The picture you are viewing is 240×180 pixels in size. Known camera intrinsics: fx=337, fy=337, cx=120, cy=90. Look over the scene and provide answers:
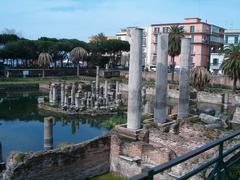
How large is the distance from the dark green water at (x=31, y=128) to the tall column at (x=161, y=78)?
7004 mm

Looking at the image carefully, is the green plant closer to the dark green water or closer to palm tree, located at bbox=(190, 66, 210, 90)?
the dark green water

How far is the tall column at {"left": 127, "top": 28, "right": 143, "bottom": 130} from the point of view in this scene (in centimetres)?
1906

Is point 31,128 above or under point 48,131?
under

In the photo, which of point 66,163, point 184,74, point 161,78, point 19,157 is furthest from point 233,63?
point 19,157

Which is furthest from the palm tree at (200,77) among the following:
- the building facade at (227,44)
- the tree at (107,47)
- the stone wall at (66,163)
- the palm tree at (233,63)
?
the tree at (107,47)

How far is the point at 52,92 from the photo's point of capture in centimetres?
4034

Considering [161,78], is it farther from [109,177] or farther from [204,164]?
[204,164]

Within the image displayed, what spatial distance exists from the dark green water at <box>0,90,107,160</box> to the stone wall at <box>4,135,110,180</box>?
255 inches

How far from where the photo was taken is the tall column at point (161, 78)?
21438 millimetres

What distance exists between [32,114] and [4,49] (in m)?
31.8

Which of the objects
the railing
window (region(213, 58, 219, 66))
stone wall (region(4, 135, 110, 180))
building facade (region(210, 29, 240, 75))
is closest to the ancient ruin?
stone wall (region(4, 135, 110, 180))

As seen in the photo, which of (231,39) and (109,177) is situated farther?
(231,39)

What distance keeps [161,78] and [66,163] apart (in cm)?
952

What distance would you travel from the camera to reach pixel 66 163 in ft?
47.6
